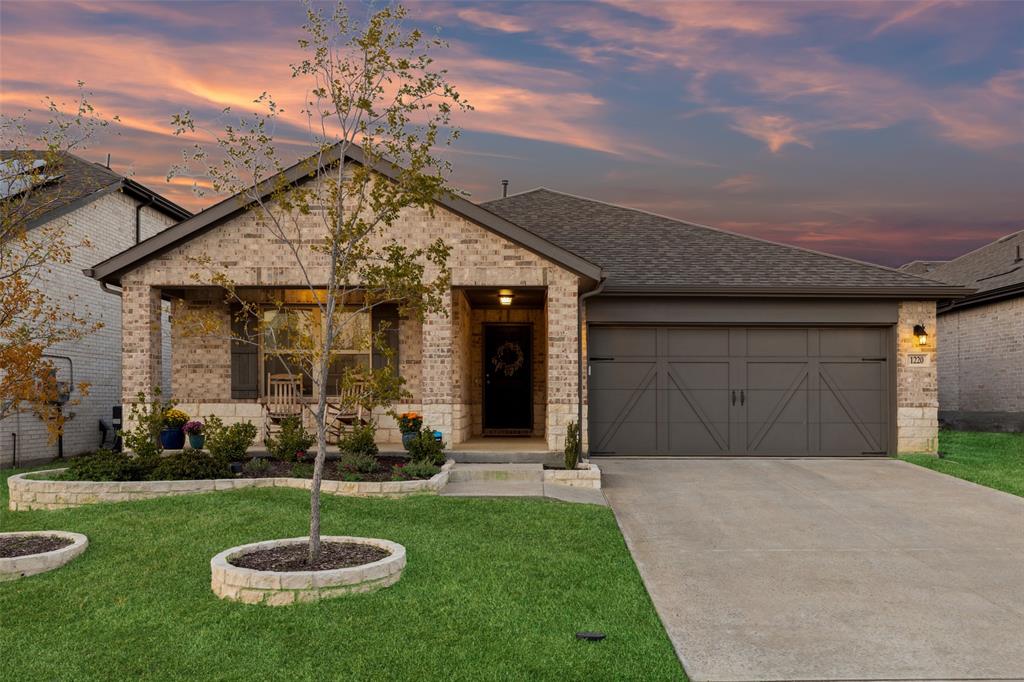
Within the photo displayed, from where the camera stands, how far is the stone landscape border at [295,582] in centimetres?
572

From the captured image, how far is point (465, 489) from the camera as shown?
1034 cm

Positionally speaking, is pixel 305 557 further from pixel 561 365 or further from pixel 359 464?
pixel 561 365

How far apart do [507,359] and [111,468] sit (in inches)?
312

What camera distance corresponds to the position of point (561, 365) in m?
12.2

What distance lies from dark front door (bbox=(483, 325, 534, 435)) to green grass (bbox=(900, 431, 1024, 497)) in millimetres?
7244

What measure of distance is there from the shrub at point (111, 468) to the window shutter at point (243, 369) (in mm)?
3491

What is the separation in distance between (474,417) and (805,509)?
763 cm

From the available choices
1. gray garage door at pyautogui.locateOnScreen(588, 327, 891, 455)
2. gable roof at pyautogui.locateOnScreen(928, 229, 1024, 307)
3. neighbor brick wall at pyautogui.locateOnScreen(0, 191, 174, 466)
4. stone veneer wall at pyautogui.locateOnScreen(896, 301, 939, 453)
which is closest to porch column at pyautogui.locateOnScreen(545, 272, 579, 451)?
gray garage door at pyautogui.locateOnScreen(588, 327, 891, 455)

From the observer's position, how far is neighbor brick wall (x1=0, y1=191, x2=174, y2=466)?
14859mm

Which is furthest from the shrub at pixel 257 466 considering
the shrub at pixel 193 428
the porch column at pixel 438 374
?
A: the porch column at pixel 438 374

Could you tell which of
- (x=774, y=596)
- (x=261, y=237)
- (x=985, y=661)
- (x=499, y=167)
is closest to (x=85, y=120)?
(x=261, y=237)

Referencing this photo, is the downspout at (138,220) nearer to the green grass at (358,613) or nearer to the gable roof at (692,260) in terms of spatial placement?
the gable roof at (692,260)

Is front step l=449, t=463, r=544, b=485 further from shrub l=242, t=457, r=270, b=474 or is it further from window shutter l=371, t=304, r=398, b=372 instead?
window shutter l=371, t=304, r=398, b=372

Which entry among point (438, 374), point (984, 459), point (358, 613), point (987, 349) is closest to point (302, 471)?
point (438, 374)
